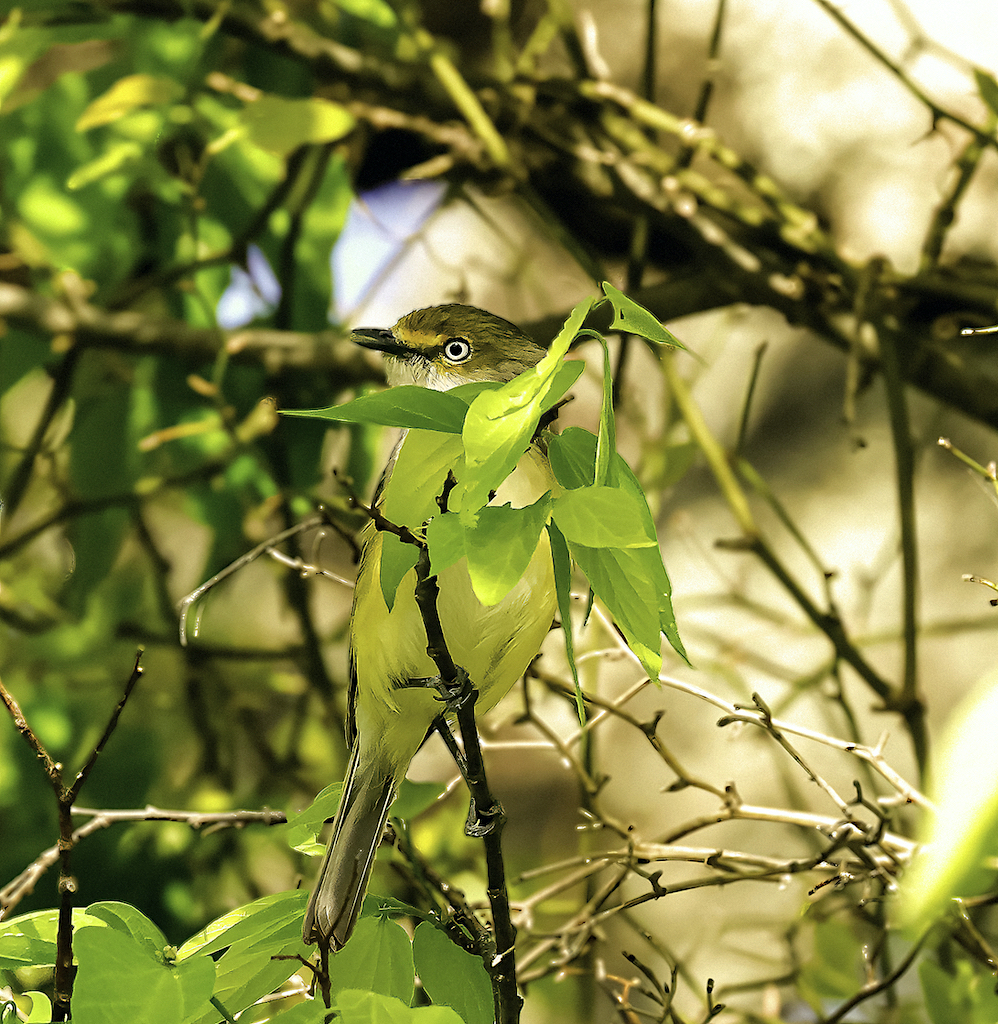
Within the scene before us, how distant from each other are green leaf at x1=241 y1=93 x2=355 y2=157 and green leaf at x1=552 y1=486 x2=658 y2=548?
1237mm

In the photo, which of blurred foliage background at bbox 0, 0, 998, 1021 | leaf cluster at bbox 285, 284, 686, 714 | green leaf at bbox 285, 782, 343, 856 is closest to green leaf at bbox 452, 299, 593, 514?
leaf cluster at bbox 285, 284, 686, 714

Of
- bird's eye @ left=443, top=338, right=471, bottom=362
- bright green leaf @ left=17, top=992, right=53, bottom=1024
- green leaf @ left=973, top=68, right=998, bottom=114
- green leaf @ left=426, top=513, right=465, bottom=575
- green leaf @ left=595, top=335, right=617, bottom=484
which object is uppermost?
green leaf @ left=973, top=68, right=998, bottom=114

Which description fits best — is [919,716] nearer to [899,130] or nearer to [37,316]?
[899,130]

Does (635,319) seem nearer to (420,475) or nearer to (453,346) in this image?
(420,475)

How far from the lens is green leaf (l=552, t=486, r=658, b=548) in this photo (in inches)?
20.8

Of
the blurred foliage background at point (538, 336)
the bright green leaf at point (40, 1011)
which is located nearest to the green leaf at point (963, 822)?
the bright green leaf at point (40, 1011)

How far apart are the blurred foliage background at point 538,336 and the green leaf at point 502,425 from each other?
2.89 feet

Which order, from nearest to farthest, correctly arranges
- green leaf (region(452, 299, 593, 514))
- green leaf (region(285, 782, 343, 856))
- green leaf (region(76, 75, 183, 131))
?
green leaf (region(452, 299, 593, 514))
green leaf (region(285, 782, 343, 856))
green leaf (region(76, 75, 183, 131))

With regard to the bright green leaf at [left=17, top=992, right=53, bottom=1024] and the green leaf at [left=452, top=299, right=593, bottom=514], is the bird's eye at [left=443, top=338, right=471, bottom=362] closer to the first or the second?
the green leaf at [left=452, top=299, right=593, bottom=514]

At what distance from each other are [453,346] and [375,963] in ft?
2.63

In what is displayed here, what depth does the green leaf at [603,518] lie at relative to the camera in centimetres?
53

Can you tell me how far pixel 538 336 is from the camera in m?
1.78

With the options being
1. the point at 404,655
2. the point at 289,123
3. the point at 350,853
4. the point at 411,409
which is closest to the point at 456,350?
the point at 404,655

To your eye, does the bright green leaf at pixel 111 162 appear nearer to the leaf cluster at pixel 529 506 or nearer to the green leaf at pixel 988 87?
the leaf cluster at pixel 529 506
